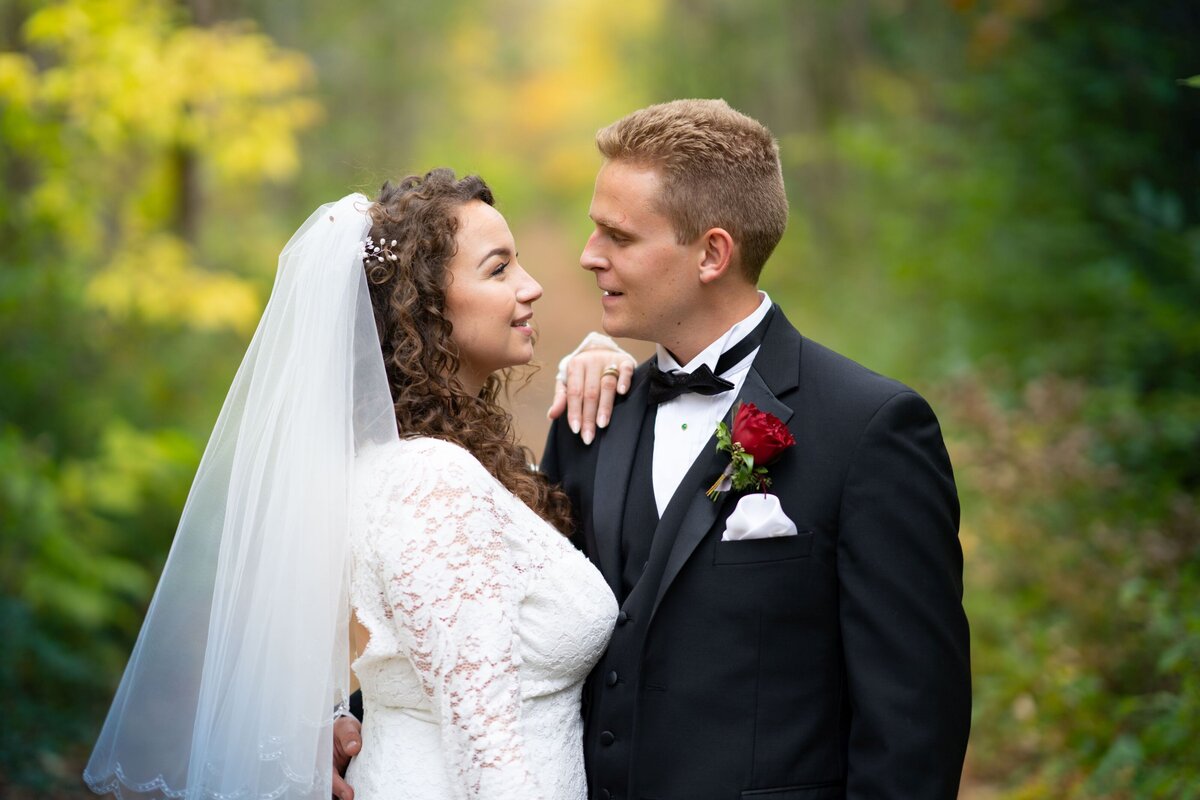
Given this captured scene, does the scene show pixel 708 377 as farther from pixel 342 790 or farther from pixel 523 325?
pixel 342 790

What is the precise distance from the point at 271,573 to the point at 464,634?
532mm

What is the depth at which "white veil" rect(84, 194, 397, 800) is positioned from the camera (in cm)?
287

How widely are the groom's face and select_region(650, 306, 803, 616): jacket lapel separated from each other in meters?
0.24

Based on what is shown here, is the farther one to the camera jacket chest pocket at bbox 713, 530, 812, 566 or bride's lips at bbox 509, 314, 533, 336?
bride's lips at bbox 509, 314, 533, 336

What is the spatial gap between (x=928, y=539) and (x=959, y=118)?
8.08 metres

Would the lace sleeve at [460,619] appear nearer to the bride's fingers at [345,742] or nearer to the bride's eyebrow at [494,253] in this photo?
the bride's fingers at [345,742]

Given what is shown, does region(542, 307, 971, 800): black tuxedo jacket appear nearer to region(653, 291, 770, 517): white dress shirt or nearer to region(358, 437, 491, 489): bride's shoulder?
region(653, 291, 770, 517): white dress shirt

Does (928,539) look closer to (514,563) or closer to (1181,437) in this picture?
(514,563)

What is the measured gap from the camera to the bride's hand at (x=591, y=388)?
3428 millimetres

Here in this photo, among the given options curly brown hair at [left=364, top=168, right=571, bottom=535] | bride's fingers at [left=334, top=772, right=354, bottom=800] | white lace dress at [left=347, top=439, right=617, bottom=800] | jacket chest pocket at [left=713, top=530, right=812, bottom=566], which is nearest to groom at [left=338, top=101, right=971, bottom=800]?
jacket chest pocket at [left=713, top=530, right=812, bottom=566]

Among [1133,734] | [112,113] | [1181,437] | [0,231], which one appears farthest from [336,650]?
[0,231]

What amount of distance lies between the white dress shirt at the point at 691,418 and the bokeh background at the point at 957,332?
31.6 inches

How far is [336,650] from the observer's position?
2938mm

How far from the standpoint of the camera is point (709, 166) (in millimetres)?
3117
